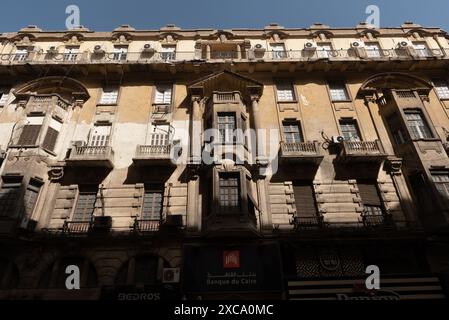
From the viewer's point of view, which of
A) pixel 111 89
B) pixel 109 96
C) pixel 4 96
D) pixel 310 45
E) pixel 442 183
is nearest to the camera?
pixel 442 183

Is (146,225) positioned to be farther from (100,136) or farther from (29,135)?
(29,135)

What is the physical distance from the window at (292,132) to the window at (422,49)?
38.4 ft

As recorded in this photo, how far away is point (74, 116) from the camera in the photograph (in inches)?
773

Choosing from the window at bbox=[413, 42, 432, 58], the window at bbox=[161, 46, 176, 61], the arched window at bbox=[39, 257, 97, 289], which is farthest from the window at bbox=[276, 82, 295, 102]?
the arched window at bbox=[39, 257, 97, 289]

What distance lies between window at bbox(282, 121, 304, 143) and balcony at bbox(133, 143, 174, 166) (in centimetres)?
734

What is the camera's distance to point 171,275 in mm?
13430

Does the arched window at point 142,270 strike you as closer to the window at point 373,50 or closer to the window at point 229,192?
the window at point 229,192

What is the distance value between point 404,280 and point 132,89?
1963cm

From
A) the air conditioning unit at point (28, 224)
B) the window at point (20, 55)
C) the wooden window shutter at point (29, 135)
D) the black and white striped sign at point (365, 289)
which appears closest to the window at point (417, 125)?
the black and white striped sign at point (365, 289)

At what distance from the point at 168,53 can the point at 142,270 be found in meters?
16.8

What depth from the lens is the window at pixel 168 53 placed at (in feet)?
77.2

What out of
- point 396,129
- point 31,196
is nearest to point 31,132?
point 31,196

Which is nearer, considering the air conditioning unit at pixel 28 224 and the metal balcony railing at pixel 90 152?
the air conditioning unit at pixel 28 224
